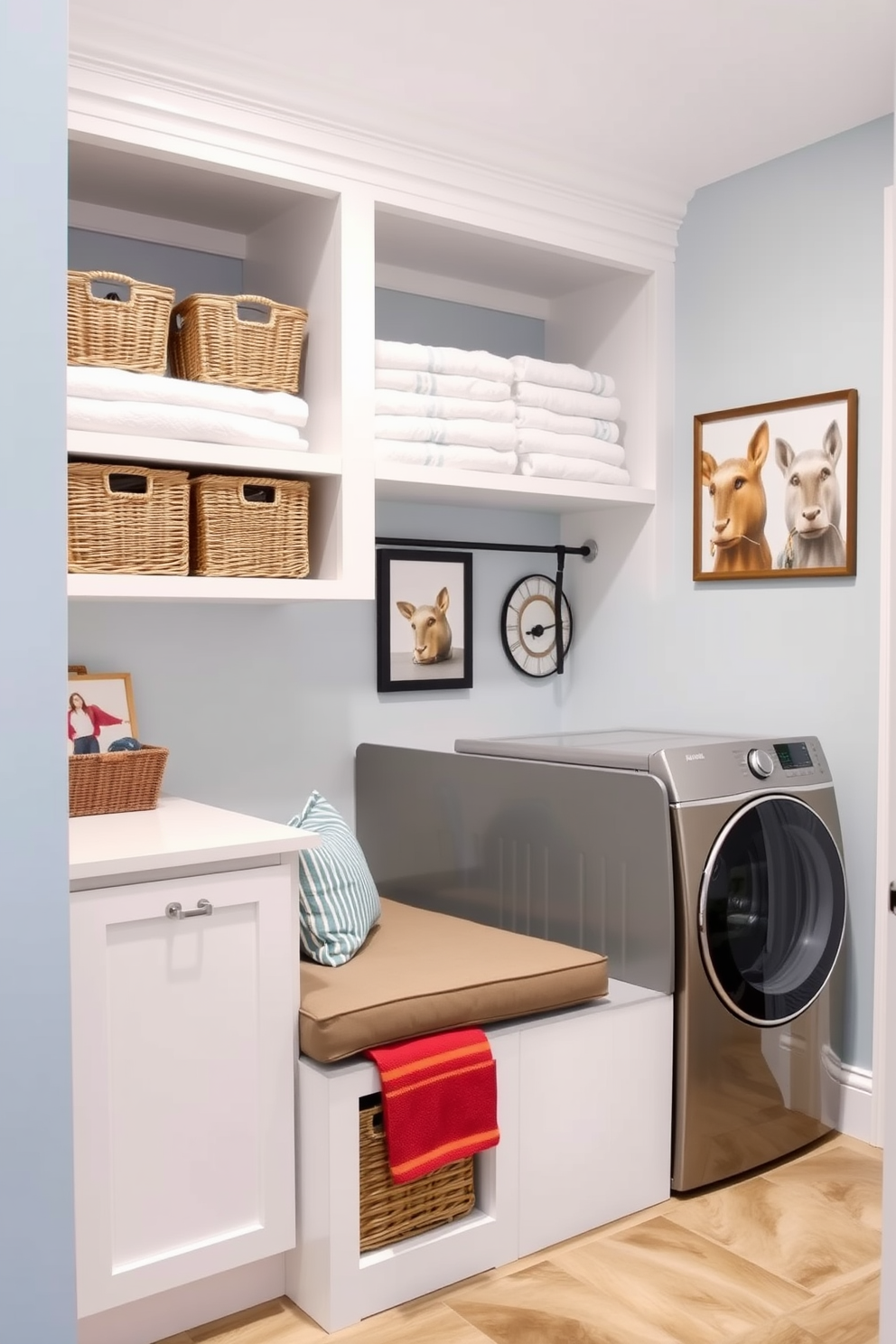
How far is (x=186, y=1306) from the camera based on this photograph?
1.99 meters

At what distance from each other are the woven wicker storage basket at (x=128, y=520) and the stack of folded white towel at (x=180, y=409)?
9cm

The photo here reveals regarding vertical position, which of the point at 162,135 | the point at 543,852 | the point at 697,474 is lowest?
the point at 543,852

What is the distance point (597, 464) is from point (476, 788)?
3.02 feet

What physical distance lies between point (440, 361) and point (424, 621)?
0.75 m

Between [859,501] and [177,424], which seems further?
[859,501]

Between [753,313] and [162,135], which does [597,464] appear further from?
[162,135]

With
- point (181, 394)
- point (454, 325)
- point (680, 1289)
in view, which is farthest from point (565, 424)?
point (680, 1289)

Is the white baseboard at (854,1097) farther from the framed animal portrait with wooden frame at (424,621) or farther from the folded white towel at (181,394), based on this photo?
the folded white towel at (181,394)

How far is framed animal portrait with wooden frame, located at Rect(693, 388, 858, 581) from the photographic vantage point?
2758mm

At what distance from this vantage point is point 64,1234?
894 mm

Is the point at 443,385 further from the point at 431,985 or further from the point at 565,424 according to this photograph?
the point at 431,985

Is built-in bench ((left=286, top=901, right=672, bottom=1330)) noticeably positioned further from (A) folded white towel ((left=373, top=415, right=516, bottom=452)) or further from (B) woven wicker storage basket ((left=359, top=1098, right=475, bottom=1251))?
(A) folded white towel ((left=373, top=415, right=516, bottom=452))

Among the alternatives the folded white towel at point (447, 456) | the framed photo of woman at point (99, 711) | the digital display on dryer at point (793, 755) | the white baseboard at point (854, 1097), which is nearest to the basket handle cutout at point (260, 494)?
the folded white towel at point (447, 456)

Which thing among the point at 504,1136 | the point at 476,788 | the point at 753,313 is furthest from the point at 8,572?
the point at 753,313
